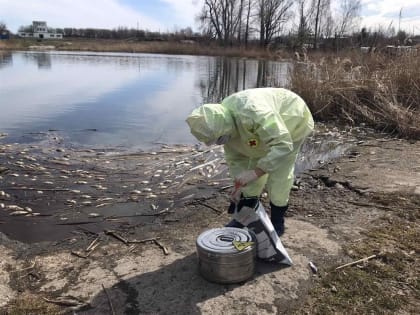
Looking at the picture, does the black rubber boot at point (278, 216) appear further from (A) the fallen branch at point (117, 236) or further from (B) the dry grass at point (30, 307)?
(B) the dry grass at point (30, 307)

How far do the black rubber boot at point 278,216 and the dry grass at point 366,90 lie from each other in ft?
17.7

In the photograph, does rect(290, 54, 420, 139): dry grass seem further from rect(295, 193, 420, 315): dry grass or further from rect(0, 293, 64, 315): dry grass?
rect(0, 293, 64, 315): dry grass

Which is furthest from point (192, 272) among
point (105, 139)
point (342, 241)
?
point (105, 139)

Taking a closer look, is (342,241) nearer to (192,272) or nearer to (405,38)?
(192,272)

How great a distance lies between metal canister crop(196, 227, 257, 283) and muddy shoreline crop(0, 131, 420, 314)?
0.08 m

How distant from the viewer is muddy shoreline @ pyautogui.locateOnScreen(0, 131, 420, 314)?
9.25 ft

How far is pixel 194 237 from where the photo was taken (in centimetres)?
371

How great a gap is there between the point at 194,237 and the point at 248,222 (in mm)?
772

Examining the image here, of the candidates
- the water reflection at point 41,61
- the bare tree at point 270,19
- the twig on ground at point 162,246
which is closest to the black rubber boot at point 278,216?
the twig on ground at point 162,246

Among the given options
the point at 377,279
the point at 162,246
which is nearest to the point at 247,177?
the point at 162,246

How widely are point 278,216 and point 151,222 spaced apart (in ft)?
4.39

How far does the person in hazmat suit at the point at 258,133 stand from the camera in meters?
2.81

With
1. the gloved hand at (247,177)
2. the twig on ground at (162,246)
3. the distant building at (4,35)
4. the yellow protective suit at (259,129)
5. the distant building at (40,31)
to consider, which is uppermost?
the distant building at (40,31)

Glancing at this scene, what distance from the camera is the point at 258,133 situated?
9.54 ft
